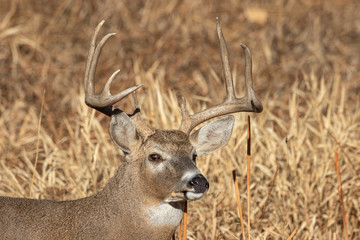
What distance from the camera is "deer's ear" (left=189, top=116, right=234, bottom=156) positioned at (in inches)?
215

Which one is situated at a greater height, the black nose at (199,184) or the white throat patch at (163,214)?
the black nose at (199,184)

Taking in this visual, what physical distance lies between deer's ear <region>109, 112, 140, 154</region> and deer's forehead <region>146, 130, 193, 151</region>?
0.12m

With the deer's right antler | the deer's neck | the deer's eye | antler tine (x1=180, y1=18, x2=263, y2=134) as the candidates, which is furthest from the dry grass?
the deer's right antler

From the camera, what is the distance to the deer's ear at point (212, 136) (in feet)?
17.9

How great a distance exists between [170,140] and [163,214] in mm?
506

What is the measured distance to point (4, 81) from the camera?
9180 millimetres

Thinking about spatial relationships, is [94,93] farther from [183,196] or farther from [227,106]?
[227,106]

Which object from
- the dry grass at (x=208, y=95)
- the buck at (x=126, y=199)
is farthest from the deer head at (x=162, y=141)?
the dry grass at (x=208, y=95)

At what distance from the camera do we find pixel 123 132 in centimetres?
510

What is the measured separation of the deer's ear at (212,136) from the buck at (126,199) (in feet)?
0.88

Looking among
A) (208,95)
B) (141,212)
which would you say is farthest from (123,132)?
(208,95)

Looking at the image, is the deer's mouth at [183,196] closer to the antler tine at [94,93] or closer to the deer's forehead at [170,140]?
the deer's forehead at [170,140]

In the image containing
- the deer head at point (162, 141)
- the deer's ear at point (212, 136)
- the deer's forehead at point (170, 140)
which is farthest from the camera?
the deer's ear at point (212, 136)

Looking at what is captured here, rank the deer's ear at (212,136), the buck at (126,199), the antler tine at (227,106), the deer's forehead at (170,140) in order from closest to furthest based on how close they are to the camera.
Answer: the buck at (126,199) → the deer's forehead at (170,140) → the antler tine at (227,106) → the deer's ear at (212,136)
